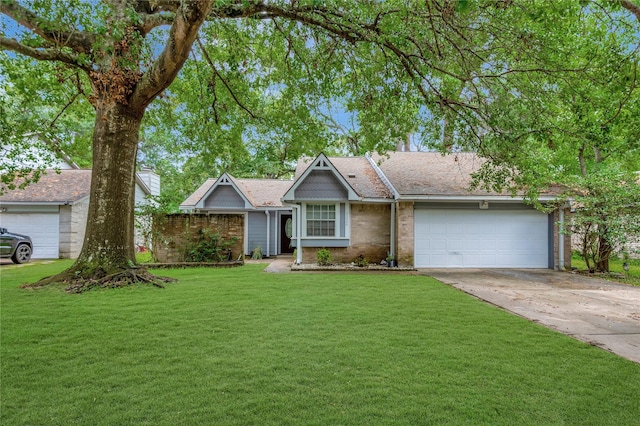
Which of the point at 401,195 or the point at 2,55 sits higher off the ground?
the point at 2,55

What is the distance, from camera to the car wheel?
13.0 metres

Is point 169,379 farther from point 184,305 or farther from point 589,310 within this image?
point 589,310

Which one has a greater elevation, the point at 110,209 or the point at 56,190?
the point at 56,190

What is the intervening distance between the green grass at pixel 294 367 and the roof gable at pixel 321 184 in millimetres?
6870

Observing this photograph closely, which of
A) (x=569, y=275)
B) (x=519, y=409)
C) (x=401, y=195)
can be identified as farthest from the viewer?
(x=401, y=195)

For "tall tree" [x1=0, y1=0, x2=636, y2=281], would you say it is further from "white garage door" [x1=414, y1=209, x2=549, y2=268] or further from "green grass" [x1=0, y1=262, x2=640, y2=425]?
"white garage door" [x1=414, y1=209, x2=549, y2=268]

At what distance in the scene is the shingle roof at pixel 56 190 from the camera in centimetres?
1538

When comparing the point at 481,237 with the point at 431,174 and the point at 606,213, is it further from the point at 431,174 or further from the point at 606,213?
the point at 606,213

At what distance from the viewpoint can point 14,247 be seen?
42.1ft

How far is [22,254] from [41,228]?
2.75m

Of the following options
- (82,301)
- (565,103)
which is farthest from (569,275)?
(82,301)

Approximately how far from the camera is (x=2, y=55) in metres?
8.70

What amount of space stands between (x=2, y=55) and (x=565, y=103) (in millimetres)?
13155

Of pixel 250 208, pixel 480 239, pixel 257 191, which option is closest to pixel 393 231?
pixel 480 239
